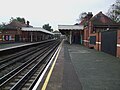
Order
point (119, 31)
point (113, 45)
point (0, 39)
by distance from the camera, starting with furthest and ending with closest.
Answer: point (0, 39) < point (113, 45) < point (119, 31)

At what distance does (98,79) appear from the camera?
1002 centimetres

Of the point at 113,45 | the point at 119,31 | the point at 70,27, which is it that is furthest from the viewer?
the point at 70,27

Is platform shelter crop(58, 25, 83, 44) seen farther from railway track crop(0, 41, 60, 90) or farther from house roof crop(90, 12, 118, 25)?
railway track crop(0, 41, 60, 90)

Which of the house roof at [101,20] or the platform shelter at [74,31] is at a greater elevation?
the house roof at [101,20]

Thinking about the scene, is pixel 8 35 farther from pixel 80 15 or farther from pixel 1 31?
pixel 80 15

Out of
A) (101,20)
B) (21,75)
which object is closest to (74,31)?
(101,20)

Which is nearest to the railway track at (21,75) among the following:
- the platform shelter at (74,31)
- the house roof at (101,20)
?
the house roof at (101,20)

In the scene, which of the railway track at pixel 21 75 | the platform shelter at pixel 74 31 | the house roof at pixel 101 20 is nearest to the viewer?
the railway track at pixel 21 75

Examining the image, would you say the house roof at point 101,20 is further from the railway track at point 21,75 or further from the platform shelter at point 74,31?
the railway track at point 21,75

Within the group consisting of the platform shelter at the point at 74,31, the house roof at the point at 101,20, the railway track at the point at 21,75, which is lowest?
the railway track at the point at 21,75

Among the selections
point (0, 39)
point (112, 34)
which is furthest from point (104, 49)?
point (0, 39)

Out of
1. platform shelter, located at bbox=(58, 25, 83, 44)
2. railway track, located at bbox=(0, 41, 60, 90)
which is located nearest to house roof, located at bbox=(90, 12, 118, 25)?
platform shelter, located at bbox=(58, 25, 83, 44)

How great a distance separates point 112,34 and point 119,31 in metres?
2.64

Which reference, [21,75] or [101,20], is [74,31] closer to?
[101,20]
